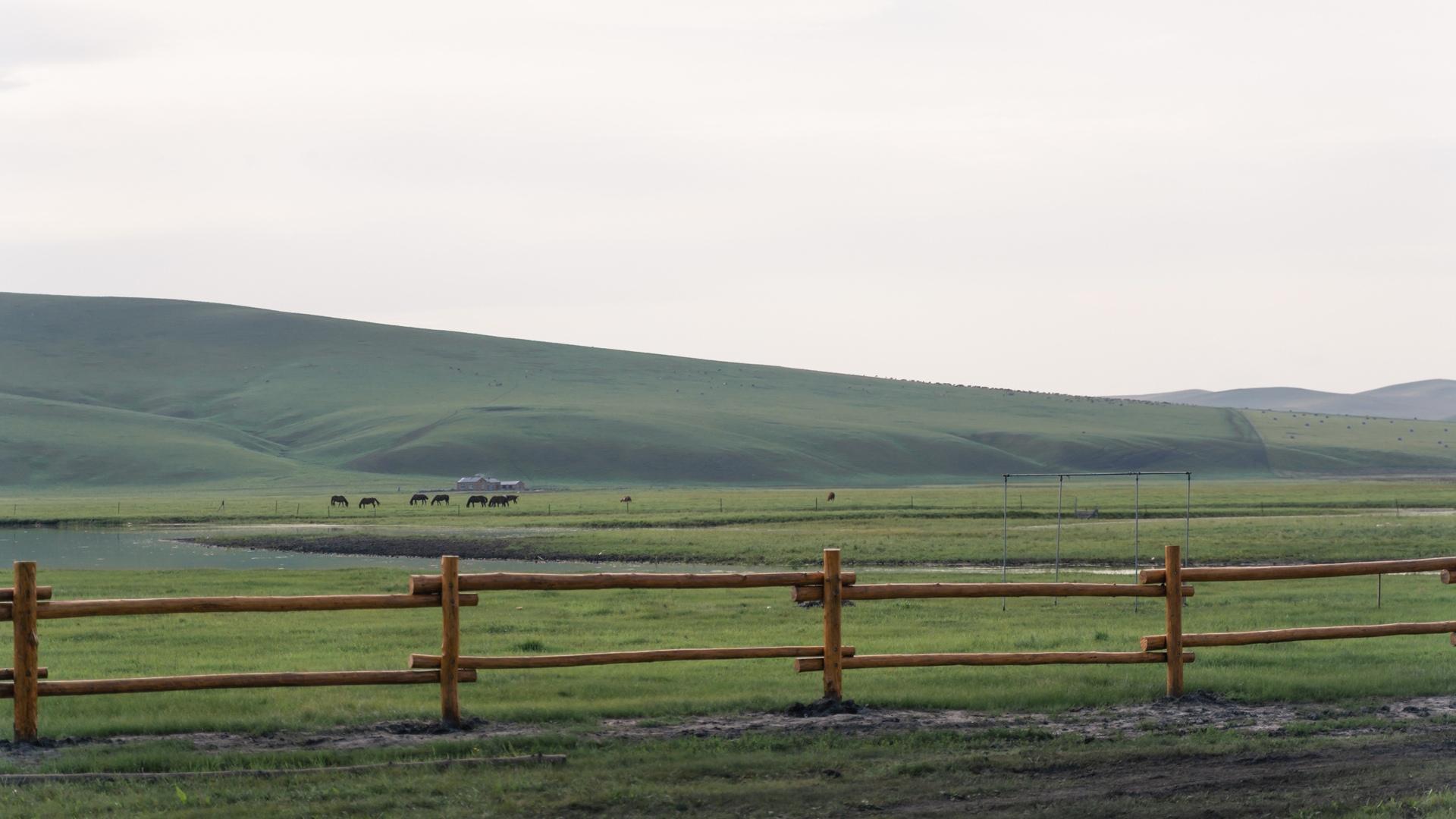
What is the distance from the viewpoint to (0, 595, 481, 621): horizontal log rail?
13555mm

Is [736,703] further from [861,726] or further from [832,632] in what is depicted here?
[861,726]

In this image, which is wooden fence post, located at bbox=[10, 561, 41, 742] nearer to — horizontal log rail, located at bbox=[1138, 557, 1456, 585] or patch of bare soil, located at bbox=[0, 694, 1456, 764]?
patch of bare soil, located at bbox=[0, 694, 1456, 764]

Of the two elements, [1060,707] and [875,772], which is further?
[1060,707]

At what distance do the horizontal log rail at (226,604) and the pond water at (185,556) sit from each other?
3455 cm

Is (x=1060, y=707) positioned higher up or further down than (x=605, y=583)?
further down

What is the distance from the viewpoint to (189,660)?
2106 centimetres

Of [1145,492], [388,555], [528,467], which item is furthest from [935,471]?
[388,555]

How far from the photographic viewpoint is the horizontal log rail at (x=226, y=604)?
13555 mm

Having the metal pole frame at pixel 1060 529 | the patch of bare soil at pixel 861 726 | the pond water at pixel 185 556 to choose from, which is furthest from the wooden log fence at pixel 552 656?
the pond water at pixel 185 556

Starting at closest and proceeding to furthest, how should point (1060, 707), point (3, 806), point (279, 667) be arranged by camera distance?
point (3, 806) → point (1060, 707) → point (279, 667)

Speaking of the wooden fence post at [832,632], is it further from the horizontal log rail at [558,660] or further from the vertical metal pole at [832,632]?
the horizontal log rail at [558,660]

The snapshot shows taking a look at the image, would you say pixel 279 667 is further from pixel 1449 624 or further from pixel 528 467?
pixel 528 467

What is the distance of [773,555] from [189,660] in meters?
32.1

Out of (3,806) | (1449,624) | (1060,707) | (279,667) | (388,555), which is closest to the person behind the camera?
(3,806)
